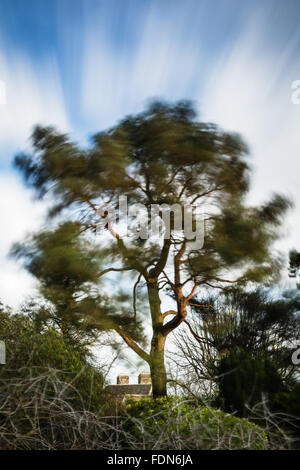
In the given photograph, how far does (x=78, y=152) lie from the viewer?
8.77m

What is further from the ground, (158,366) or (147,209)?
(147,209)

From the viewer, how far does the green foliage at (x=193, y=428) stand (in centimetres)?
280

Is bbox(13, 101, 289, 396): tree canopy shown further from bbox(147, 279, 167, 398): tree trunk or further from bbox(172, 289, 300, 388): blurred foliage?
bbox(172, 289, 300, 388): blurred foliage

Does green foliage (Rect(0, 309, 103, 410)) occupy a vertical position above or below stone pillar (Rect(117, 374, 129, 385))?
below

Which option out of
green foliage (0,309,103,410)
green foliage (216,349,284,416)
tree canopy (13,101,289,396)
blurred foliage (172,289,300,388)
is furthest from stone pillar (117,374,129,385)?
green foliage (0,309,103,410)

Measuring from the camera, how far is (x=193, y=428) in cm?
289

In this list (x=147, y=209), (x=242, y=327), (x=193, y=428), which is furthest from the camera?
(x=242, y=327)

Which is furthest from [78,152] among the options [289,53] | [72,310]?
[289,53]

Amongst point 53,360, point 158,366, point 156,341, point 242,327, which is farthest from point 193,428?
point 242,327

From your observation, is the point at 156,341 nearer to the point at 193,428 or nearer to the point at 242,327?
the point at 242,327

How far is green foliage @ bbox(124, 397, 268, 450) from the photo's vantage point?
9.18 ft

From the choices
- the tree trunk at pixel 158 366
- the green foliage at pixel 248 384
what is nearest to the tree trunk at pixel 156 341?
the tree trunk at pixel 158 366
